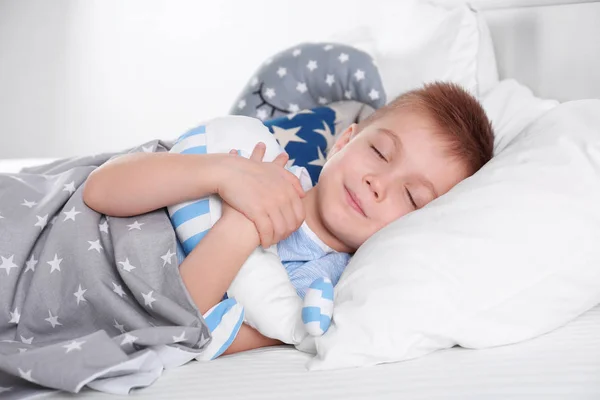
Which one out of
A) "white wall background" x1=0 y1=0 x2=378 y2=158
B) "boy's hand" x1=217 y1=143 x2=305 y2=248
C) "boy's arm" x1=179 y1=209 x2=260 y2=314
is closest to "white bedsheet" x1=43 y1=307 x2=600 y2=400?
"boy's arm" x1=179 y1=209 x2=260 y2=314

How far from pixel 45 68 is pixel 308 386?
10.4 ft

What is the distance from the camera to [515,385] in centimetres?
86

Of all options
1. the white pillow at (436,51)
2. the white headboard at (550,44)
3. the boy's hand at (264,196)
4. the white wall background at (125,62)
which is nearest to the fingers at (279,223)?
the boy's hand at (264,196)

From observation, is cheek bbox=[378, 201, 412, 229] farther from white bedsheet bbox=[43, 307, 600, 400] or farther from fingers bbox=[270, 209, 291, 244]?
white bedsheet bbox=[43, 307, 600, 400]

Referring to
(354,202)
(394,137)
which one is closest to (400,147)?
(394,137)

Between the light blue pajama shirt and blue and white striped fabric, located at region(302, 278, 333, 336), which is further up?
blue and white striped fabric, located at region(302, 278, 333, 336)

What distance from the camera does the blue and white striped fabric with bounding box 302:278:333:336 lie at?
999 mm

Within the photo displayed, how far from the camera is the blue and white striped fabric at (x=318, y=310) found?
1.00 m

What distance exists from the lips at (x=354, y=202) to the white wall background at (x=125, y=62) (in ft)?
6.48

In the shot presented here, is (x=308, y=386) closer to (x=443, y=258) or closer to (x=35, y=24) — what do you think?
(x=443, y=258)

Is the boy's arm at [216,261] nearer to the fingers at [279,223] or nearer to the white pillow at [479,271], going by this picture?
the fingers at [279,223]

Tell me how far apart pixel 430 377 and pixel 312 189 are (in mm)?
527

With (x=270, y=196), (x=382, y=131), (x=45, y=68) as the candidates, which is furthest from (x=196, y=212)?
(x=45, y=68)

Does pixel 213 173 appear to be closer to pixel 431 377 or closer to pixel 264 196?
pixel 264 196
